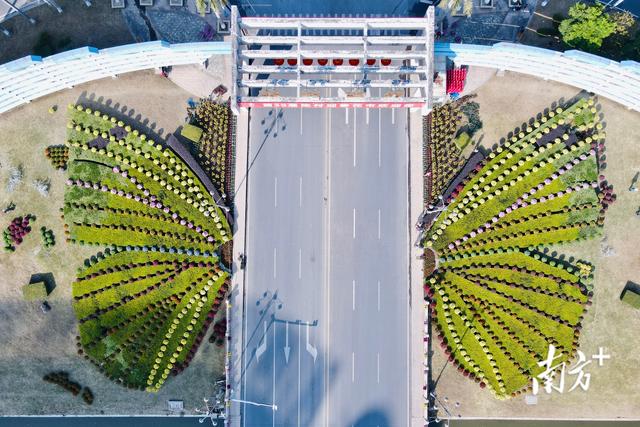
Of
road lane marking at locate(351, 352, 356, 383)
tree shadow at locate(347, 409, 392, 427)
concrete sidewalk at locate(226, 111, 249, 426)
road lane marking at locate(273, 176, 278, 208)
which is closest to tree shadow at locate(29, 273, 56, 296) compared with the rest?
concrete sidewalk at locate(226, 111, 249, 426)

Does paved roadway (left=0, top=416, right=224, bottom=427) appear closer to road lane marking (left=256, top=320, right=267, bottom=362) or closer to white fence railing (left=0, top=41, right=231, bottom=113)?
road lane marking (left=256, top=320, right=267, bottom=362)

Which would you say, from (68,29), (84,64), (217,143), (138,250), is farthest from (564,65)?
(68,29)

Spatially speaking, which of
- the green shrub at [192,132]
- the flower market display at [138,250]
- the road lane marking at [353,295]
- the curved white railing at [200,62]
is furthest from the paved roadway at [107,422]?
the curved white railing at [200,62]

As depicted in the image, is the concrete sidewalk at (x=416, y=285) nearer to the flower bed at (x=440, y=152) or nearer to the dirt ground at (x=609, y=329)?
the flower bed at (x=440, y=152)

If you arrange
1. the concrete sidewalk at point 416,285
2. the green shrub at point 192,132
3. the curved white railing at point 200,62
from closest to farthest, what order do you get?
1. the curved white railing at point 200,62
2. the concrete sidewalk at point 416,285
3. the green shrub at point 192,132

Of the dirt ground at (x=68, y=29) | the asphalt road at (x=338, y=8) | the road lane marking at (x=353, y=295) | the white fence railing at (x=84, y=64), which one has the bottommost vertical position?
the road lane marking at (x=353, y=295)

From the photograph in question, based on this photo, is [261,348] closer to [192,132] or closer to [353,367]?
[353,367]

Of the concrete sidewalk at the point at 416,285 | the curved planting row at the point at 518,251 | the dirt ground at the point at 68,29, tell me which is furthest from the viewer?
the dirt ground at the point at 68,29

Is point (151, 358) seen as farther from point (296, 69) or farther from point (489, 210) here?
point (489, 210)
